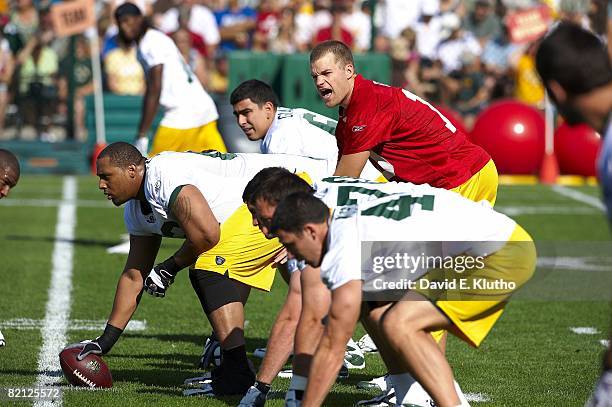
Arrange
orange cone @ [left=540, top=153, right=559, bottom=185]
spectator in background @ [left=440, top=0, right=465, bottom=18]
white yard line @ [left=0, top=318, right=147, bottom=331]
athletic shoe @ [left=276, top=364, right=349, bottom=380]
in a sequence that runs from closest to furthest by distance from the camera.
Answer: athletic shoe @ [left=276, top=364, right=349, bottom=380], white yard line @ [left=0, top=318, right=147, bottom=331], orange cone @ [left=540, top=153, right=559, bottom=185], spectator in background @ [left=440, top=0, right=465, bottom=18]

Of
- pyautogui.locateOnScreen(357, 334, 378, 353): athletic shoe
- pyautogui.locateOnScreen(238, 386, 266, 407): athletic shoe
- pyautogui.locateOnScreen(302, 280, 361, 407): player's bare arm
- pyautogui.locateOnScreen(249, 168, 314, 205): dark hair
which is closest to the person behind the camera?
pyautogui.locateOnScreen(302, 280, 361, 407): player's bare arm

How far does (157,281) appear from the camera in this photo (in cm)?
670

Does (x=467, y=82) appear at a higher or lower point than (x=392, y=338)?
lower

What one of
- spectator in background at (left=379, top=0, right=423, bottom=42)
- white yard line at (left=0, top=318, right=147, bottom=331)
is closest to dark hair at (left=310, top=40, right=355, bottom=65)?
white yard line at (left=0, top=318, right=147, bottom=331)

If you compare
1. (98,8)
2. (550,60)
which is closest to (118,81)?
(98,8)

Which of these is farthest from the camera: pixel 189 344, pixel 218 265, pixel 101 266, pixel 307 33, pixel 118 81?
pixel 307 33

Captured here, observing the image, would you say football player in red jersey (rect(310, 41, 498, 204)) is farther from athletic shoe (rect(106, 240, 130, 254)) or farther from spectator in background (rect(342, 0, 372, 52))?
spectator in background (rect(342, 0, 372, 52))

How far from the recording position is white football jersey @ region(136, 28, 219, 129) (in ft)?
39.1

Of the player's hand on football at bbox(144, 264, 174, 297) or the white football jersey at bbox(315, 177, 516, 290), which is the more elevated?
the white football jersey at bbox(315, 177, 516, 290)

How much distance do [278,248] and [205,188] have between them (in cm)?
55

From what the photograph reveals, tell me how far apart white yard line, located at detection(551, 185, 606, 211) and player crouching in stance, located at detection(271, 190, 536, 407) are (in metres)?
11.1

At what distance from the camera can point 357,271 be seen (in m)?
5.11

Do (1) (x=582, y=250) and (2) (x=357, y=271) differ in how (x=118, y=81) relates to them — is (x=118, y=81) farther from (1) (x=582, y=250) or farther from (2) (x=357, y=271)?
(2) (x=357, y=271)

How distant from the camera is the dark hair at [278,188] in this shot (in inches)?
221
